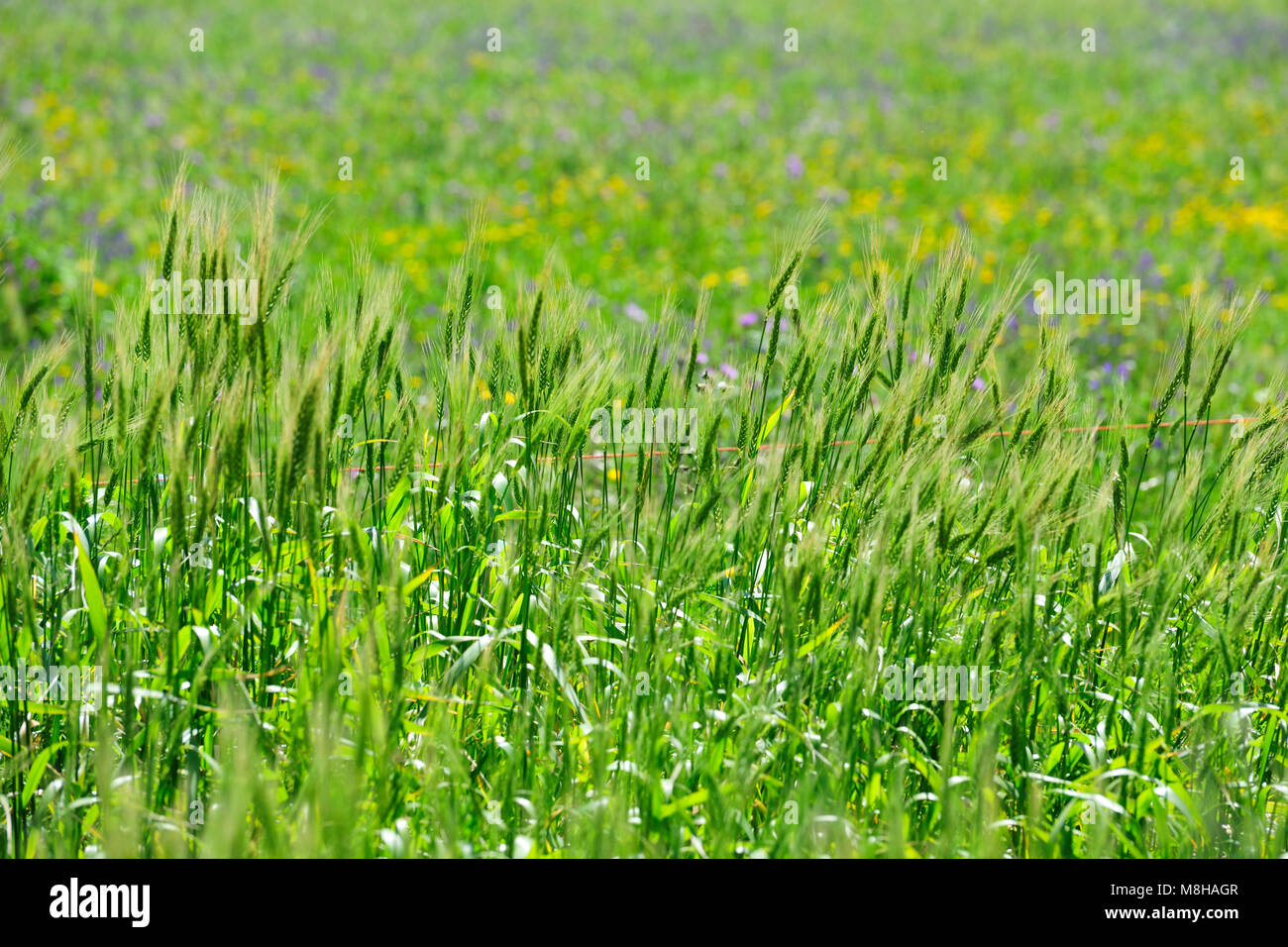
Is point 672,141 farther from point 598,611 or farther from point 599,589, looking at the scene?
point 598,611

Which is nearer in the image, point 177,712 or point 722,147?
point 177,712

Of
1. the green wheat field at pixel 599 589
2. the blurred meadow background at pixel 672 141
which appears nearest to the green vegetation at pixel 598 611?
the green wheat field at pixel 599 589

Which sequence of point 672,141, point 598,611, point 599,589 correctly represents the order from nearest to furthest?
1. point 598,611
2. point 599,589
3. point 672,141

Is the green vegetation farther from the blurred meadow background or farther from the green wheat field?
the blurred meadow background

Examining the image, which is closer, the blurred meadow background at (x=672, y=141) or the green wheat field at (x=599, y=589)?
the green wheat field at (x=599, y=589)

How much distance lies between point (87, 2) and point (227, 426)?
1440 centimetres

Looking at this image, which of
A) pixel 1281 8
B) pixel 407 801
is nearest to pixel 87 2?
pixel 407 801

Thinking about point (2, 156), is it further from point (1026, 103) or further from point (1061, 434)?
point (1026, 103)

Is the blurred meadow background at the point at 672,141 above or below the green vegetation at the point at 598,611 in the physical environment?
above

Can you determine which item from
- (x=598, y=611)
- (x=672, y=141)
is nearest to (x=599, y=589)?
(x=598, y=611)

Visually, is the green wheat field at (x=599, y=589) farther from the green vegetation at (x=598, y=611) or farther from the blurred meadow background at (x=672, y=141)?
the blurred meadow background at (x=672, y=141)

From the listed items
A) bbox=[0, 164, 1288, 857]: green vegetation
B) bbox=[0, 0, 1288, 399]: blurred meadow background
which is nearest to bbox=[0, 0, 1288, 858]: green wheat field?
bbox=[0, 164, 1288, 857]: green vegetation

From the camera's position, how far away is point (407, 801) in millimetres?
1897
